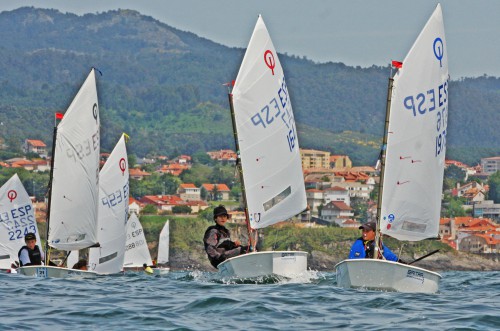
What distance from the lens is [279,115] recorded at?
35.2 meters

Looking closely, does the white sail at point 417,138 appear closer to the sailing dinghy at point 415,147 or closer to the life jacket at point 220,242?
the sailing dinghy at point 415,147

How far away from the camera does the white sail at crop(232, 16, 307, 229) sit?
113ft

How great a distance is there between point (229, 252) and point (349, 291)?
5.60m

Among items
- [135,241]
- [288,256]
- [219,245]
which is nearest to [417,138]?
[288,256]

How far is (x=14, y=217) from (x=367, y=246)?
28979mm

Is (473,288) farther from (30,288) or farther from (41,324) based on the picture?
(41,324)

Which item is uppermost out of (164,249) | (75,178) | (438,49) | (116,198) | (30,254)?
(438,49)

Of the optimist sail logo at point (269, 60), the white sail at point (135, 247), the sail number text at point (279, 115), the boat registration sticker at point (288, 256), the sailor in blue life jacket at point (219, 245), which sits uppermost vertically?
the optimist sail logo at point (269, 60)

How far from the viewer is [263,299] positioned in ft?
84.2

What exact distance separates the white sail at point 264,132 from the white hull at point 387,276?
7.51 metres

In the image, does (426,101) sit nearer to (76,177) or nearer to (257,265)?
(257,265)

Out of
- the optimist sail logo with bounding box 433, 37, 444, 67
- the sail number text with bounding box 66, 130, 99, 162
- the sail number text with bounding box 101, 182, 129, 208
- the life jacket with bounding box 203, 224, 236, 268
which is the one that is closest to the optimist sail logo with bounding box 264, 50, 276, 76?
the life jacket with bounding box 203, 224, 236, 268

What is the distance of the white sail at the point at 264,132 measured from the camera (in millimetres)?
34312

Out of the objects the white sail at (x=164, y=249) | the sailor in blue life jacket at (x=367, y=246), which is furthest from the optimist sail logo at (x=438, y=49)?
the white sail at (x=164, y=249)
